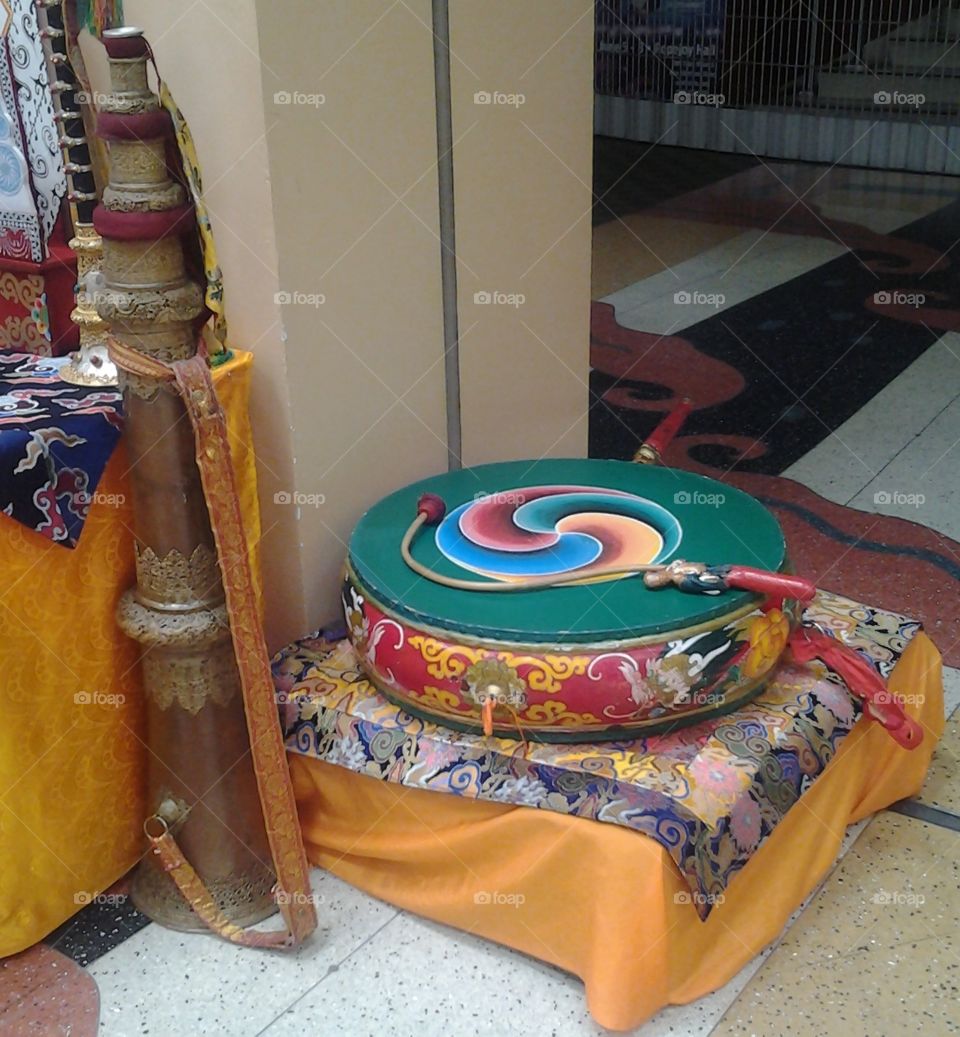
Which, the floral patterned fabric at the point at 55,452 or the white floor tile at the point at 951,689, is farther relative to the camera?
the white floor tile at the point at 951,689

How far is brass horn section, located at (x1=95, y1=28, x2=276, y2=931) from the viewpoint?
1572 mm

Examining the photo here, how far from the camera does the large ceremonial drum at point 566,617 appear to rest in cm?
164

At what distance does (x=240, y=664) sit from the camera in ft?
5.37

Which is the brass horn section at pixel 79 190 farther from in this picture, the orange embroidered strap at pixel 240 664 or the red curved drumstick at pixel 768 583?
the red curved drumstick at pixel 768 583

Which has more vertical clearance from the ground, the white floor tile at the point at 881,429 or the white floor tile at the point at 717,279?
the white floor tile at the point at 881,429

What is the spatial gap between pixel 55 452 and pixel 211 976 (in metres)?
0.69

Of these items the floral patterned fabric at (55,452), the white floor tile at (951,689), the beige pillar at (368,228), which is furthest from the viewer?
the white floor tile at (951,689)

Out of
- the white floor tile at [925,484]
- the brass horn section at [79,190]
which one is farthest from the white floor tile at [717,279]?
the brass horn section at [79,190]

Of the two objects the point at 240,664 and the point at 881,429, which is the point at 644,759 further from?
the point at 881,429

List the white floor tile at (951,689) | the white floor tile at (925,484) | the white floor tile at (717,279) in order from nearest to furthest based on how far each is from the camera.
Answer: the white floor tile at (951,689), the white floor tile at (925,484), the white floor tile at (717,279)

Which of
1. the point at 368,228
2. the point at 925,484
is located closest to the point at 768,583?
the point at 368,228

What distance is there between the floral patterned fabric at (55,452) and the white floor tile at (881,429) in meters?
1.86

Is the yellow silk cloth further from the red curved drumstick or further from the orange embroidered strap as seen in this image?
the red curved drumstick

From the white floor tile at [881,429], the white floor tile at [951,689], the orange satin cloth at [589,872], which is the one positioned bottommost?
the white floor tile at [881,429]
